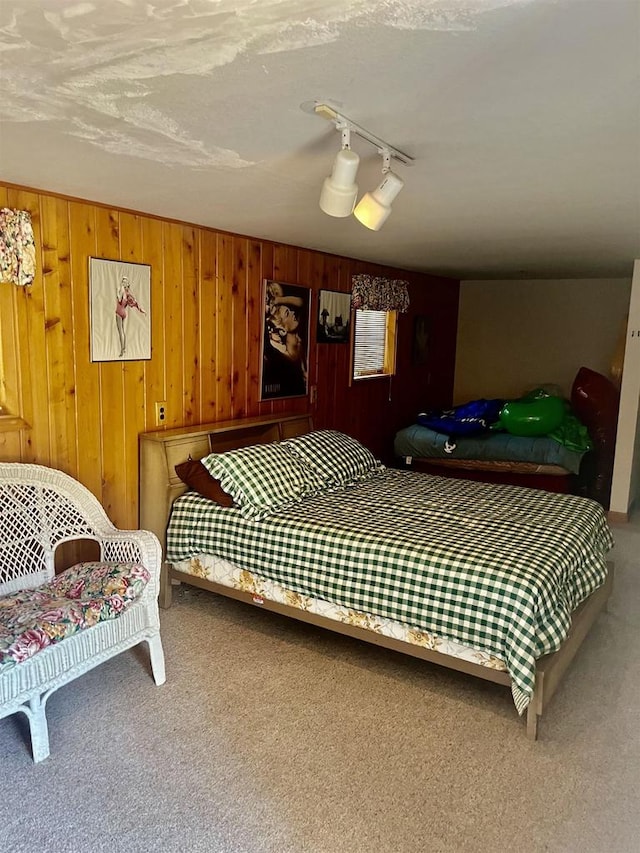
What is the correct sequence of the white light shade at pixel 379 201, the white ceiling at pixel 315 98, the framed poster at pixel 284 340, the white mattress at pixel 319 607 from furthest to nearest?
the framed poster at pixel 284 340 < the white mattress at pixel 319 607 < the white light shade at pixel 379 201 < the white ceiling at pixel 315 98

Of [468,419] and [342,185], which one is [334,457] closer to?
[342,185]

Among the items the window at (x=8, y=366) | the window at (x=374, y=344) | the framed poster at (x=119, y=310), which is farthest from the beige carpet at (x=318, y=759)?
the window at (x=374, y=344)

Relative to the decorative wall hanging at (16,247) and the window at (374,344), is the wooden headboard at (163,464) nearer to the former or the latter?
the decorative wall hanging at (16,247)

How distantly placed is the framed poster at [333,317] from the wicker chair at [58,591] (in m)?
2.38

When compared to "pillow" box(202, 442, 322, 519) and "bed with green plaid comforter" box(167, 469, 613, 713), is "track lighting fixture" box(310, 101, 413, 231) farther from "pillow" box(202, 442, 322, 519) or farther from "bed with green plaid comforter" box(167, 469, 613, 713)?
"pillow" box(202, 442, 322, 519)

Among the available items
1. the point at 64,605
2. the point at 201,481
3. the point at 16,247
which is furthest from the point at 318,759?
the point at 16,247

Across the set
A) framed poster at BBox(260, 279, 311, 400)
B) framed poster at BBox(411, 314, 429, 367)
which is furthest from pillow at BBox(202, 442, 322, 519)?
framed poster at BBox(411, 314, 429, 367)

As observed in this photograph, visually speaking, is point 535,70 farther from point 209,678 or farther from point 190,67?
point 209,678

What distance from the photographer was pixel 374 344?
546cm

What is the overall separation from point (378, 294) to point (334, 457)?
79.0 inches

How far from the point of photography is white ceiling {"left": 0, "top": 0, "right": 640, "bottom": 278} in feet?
3.89

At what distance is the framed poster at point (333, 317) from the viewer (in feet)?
15.2

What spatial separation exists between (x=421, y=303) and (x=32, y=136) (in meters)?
4.56

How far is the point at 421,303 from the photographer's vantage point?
6.07m
